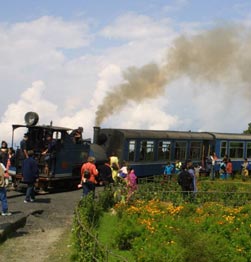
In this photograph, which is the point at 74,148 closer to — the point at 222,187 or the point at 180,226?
the point at 222,187

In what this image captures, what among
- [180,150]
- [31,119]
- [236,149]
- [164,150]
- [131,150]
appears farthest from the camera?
[236,149]

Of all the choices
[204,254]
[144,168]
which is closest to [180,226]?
[204,254]

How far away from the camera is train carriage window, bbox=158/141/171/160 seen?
93.2ft

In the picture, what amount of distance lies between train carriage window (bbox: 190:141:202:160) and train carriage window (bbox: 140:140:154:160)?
4.32 meters

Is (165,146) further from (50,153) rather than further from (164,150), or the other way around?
(50,153)

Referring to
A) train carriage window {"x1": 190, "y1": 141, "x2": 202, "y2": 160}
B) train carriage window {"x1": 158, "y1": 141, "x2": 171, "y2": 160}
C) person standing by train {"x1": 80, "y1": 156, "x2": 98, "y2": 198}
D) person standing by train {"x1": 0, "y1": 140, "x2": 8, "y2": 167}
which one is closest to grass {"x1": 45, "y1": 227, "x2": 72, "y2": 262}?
person standing by train {"x1": 80, "y1": 156, "x2": 98, "y2": 198}

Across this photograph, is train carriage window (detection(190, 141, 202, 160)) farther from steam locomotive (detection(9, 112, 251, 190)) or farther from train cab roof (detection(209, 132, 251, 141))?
train cab roof (detection(209, 132, 251, 141))

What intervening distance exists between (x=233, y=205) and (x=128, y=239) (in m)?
8.25

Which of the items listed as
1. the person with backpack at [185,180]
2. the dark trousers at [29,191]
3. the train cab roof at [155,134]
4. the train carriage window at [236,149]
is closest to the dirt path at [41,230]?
the dark trousers at [29,191]

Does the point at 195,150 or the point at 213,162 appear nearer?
the point at 213,162

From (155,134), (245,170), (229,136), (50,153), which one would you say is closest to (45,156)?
(50,153)

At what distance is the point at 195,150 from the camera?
3170cm

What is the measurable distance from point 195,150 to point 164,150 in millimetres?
3649

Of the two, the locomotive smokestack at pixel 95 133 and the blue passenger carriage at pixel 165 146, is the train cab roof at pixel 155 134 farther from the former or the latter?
the locomotive smokestack at pixel 95 133
